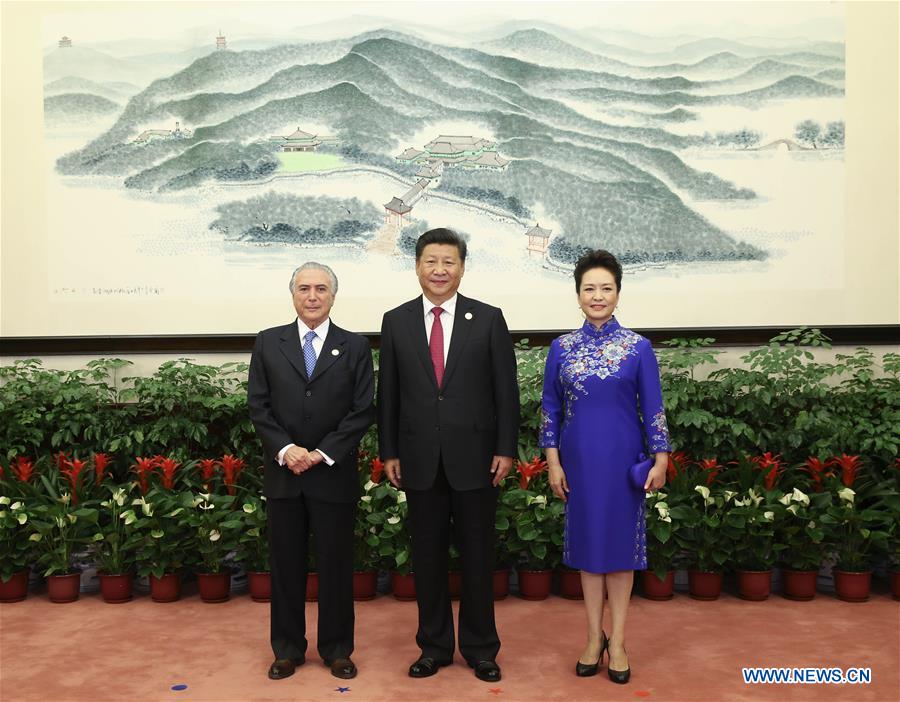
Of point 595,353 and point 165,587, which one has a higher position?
point 595,353

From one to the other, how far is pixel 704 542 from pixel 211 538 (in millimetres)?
2265

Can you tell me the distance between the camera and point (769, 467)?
3.82 metres

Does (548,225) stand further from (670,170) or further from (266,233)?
(266,233)

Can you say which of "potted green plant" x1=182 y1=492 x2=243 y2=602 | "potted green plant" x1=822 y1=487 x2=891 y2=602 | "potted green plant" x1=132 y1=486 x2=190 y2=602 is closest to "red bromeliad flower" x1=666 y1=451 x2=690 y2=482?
"potted green plant" x1=822 y1=487 x2=891 y2=602

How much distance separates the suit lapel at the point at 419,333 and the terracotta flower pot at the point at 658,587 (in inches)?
64.4

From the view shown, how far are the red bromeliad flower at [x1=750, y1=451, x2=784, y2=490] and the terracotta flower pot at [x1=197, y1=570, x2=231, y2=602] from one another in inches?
102

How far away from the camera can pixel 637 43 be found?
15.5ft

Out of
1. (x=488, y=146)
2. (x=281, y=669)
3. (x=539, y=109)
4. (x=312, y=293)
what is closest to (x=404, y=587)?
(x=281, y=669)

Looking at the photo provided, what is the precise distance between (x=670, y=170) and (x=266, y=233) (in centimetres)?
243

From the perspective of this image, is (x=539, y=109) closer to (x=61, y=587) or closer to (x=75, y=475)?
(x=75, y=475)

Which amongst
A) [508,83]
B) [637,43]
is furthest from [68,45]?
[637,43]

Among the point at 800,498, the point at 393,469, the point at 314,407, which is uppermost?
the point at 314,407

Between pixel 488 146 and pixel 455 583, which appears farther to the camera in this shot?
pixel 488 146

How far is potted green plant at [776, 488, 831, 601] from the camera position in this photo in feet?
12.0
